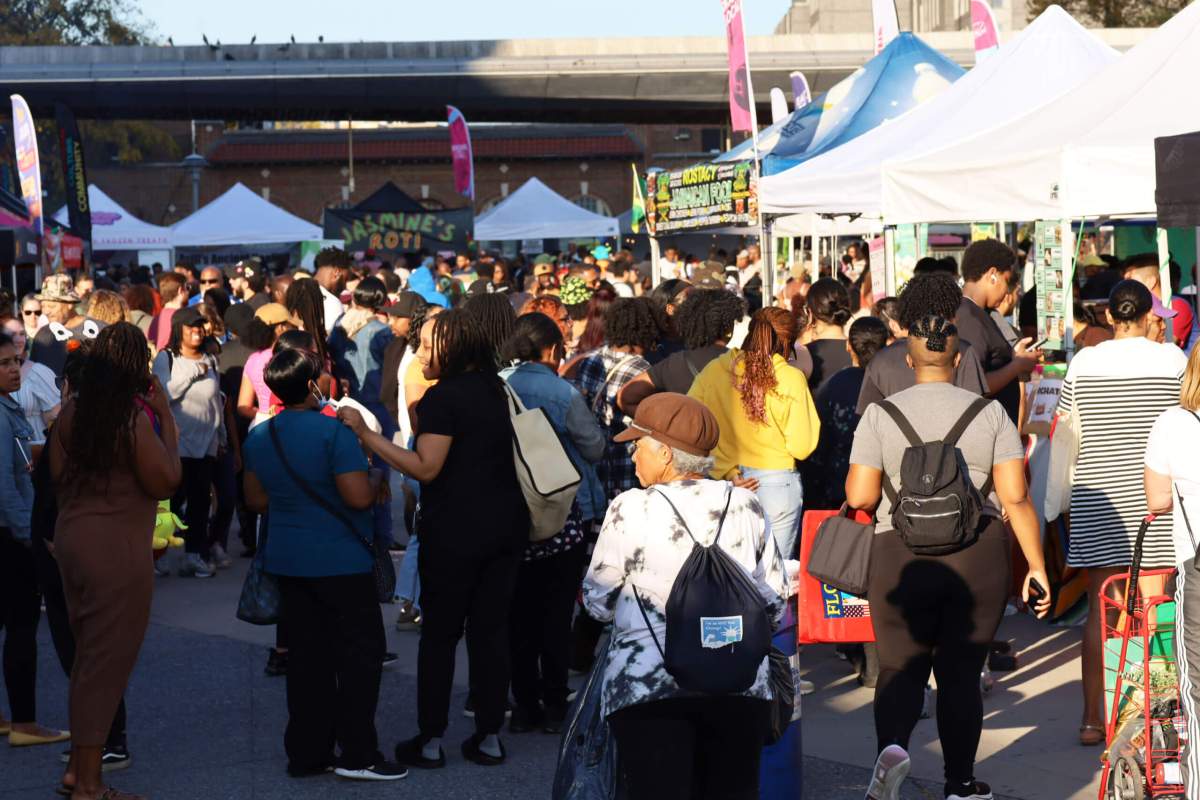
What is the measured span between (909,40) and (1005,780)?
11537 mm

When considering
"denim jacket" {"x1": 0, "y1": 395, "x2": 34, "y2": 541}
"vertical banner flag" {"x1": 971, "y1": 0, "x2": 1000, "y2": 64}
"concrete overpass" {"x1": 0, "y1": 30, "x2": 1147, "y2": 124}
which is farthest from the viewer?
"concrete overpass" {"x1": 0, "y1": 30, "x2": 1147, "y2": 124}

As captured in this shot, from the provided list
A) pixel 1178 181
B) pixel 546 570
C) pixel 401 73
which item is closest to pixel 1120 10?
pixel 401 73

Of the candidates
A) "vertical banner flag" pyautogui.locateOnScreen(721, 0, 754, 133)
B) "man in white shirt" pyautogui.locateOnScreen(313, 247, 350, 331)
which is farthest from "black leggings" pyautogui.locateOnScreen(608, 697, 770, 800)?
"vertical banner flag" pyautogui.locateOnScreen(721, 0, 754, 133)

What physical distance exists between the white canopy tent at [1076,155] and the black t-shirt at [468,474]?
3.81 metres

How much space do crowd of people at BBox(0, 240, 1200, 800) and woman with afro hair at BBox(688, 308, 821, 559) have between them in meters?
0.01

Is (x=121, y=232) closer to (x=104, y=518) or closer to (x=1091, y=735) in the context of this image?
(x=104, y=518)

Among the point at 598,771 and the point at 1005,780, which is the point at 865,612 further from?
the point at 598,771

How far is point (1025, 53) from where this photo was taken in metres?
12.6

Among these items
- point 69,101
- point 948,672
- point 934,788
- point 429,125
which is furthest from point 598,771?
point 429,125

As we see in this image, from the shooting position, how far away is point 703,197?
15.4m

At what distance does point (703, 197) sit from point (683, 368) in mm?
8146

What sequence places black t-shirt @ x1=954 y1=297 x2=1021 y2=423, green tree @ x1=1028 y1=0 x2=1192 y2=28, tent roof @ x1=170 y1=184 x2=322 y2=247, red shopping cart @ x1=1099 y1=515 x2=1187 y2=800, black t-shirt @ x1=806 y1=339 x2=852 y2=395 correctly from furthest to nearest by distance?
green tree @ x1=1028 y1=0 x2=1192 y2=28
tent roof @ x1=170 y1=184 x2=322 y2=247
black t-shirt @ x1=806 y1=339 x2=852 y2=395
black t-shirt @ x1=954 y1=297 x2=1021 y2=423
red shopping cart @ x1=1099 y1=515 x2=1187 y2=800

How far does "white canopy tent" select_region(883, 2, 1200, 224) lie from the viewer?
8297 millimetres

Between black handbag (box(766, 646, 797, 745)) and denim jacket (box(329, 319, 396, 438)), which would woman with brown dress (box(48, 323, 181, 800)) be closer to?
black handbag (box(766, 646, 797, 745))
